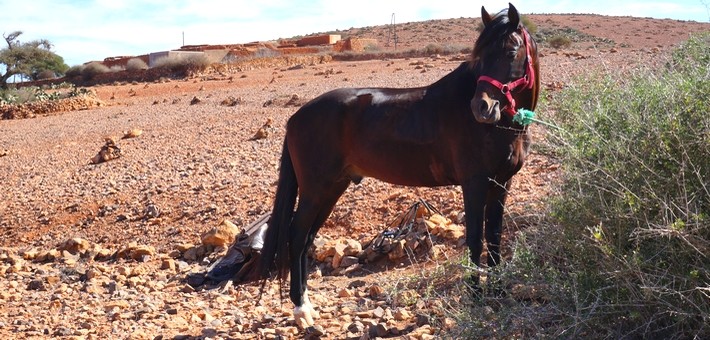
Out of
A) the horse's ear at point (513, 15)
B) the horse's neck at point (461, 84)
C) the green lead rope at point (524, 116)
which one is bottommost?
the green lead rope at point (524, 116)

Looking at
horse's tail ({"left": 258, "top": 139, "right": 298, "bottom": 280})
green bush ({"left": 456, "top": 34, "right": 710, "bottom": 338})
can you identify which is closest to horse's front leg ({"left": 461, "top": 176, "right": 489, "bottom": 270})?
green bush ({"left": 456, "top": 34, "right": 710, "bottom": 338})

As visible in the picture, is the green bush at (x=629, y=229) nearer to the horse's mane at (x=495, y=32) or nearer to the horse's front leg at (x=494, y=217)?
the horse's mane at (x=495, y=32)

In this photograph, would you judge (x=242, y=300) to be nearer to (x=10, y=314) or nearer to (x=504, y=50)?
(x=10, y=314)

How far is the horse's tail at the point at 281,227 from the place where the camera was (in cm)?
607

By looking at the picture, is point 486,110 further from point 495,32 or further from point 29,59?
point 29,59

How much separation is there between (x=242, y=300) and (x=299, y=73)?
1952 cm

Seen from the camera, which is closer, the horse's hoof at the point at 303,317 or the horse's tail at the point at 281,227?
the horse's hoof at the point at 303,317

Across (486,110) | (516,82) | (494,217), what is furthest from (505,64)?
(494,217)

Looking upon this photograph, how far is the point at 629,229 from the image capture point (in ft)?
11.7

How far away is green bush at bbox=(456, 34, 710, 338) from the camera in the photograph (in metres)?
3.41

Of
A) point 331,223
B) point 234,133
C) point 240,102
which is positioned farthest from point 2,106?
point 331,223

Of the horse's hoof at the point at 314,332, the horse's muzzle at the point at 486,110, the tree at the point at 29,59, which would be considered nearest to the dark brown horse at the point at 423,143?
the horse's muzzle at the point at 486,110

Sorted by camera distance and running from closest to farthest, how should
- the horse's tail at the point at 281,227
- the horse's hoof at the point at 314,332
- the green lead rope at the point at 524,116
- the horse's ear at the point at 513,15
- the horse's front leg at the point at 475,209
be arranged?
the green lead rope at the point at 524,116 → the horse's ear at the point at 513,15 → the horse's front leg at the point at 475,209 → the horse's hoof at the point at 314,332 → the horse's tail at the point at 281,227

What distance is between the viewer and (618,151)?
3.60 m
